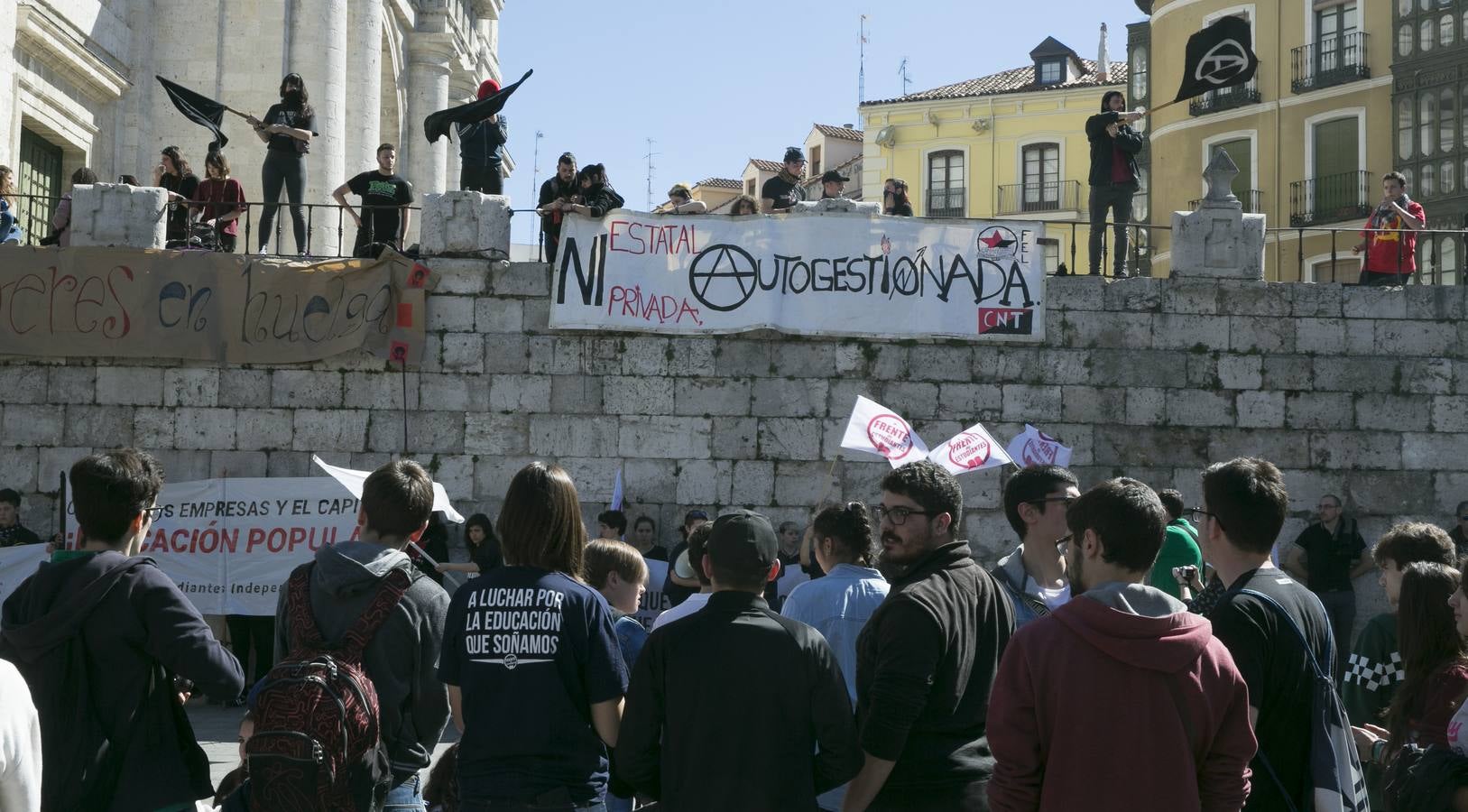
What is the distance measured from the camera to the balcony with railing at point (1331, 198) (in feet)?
A: 91.9

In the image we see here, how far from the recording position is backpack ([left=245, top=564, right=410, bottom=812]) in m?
3.94

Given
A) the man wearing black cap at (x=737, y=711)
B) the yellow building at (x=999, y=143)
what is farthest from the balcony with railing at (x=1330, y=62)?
the man wearing black cap at (x=737, y=711)

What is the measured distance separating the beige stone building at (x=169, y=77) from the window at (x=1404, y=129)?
19.3 metres

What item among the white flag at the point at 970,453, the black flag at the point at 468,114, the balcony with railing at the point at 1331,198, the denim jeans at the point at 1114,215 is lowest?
the white flag at the point at 970,453

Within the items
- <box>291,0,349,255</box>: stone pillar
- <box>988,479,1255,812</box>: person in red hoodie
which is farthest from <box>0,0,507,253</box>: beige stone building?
<box>988,479,1255,812</box>: person in red hoodie

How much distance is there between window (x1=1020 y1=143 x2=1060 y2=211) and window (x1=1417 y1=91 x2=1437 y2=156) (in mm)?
9569

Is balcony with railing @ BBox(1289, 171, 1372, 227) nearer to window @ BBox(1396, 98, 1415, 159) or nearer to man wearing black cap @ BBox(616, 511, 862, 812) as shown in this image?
window @ BBox(1396, 98, 1415, 159)

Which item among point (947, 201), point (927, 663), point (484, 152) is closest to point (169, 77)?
point (484, 152)

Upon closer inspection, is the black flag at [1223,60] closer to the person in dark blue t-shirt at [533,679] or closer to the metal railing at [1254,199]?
the person in dark blue t-shirt at [533,679]

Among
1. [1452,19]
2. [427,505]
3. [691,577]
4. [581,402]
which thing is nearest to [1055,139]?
[1452,19]

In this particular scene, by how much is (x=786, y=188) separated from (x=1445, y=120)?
18996 millimetres

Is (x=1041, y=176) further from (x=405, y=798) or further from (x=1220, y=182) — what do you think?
(x=405, y=798)

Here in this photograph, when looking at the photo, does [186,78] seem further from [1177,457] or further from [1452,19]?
[1452,19]

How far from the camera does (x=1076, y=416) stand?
41.2 ft
